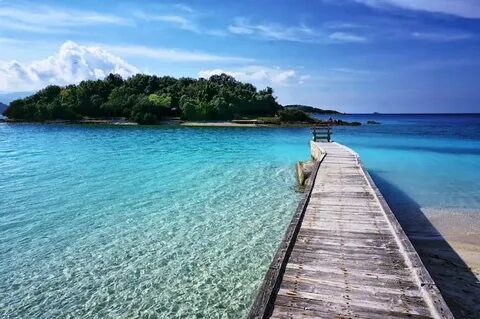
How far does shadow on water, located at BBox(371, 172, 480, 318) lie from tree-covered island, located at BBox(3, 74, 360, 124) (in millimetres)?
61605

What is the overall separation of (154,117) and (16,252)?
68.5 m

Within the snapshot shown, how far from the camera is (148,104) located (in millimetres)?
77875

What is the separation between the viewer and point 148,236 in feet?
34.7

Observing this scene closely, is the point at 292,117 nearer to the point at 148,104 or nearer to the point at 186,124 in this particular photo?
the point at 186,124

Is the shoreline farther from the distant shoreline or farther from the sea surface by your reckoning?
the sea surface

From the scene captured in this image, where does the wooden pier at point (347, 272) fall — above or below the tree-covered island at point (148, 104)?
below

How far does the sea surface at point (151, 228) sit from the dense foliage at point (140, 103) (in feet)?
188

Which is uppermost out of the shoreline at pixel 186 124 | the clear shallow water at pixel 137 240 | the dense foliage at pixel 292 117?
the dense foliage at pixel 292 117

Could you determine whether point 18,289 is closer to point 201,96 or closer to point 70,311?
point 70,311

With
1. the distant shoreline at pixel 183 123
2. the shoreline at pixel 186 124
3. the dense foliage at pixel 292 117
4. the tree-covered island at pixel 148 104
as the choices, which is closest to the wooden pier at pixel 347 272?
the shoreline at pixel 186 124

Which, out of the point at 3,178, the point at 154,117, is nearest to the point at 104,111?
the point at 154,117

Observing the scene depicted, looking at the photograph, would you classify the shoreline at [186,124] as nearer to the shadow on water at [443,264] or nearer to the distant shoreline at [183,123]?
the distant shoreline at [183,123]

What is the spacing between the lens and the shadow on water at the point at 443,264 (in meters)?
6.98

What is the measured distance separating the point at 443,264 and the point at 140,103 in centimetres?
7578
